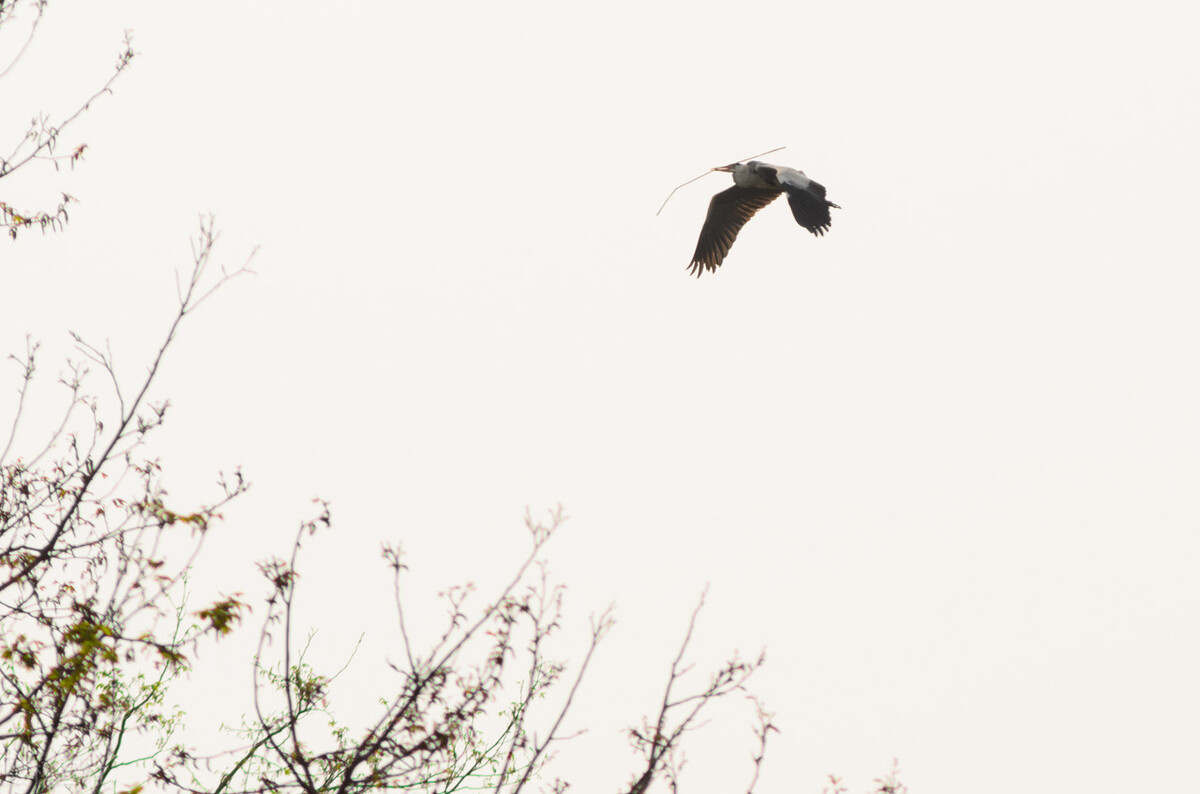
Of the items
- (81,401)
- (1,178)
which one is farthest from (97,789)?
(1,178)

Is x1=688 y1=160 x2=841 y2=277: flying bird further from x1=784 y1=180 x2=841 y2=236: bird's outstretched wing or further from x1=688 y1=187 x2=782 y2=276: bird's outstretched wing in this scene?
x1=784 y1=180 x2=841 y2=236: bird's outstretched wing

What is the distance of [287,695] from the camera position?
14.0ft

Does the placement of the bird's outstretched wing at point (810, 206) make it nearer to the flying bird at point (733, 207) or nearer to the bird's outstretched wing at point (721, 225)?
the flying bird at point (733, 207)

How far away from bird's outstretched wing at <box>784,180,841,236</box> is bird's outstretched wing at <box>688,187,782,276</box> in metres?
2.56

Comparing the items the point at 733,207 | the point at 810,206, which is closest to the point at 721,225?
the point at 733,207

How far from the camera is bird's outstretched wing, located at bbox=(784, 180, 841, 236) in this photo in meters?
10.7

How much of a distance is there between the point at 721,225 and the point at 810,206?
11.0 feet

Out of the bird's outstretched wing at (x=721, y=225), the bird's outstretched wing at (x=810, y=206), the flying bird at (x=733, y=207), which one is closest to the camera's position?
the bird's outstretched wing at (x=810, y=206)

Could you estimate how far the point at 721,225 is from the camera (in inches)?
561

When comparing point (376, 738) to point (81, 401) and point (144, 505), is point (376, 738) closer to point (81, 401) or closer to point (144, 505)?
point (144, 505)

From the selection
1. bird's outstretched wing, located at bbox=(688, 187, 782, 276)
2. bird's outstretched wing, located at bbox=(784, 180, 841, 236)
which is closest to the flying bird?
bird's outstretched wing, located at bbox=(688, 187, 782, 276)

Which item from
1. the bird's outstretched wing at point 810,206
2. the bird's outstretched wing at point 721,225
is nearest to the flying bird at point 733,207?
the bird's outstretched wing at point 721,225

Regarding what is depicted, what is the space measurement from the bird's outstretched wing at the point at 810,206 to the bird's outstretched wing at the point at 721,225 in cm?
256

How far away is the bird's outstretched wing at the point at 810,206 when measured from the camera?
1070 cm
